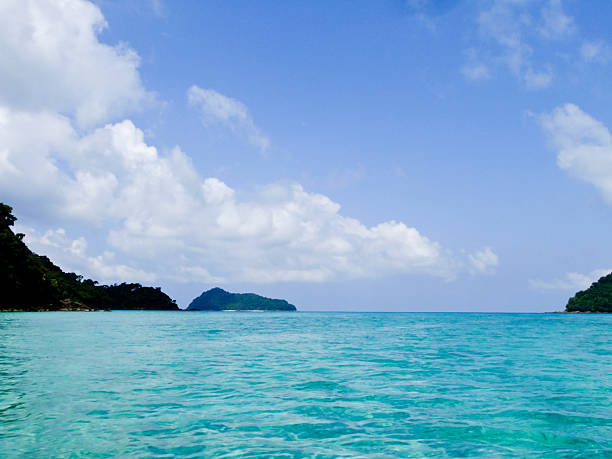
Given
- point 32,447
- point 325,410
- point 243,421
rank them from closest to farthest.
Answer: point 32,447
point 243,421
point 325,410

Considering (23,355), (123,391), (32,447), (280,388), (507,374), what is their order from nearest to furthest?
(32,447)
(123,391)
(280,388)
(507,374)
(23,355)

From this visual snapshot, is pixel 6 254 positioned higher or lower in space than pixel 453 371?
higher

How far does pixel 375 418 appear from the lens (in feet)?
37.3

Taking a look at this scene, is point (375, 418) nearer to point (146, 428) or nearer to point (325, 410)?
point (325, 410)

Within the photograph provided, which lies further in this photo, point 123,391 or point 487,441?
point 123,391

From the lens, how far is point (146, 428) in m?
10.1

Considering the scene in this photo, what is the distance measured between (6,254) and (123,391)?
113 m

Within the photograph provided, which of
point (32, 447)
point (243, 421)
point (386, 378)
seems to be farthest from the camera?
point (386, 378)

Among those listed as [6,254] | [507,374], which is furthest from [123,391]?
[6,254]

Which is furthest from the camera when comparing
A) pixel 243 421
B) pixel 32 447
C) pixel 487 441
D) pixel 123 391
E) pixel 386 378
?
pixel 386 378

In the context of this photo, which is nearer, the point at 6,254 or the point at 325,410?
the point at 325,410


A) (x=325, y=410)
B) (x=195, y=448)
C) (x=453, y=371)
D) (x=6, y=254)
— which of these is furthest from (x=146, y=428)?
(x=6, y=254)

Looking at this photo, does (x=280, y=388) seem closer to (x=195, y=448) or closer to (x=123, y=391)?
(x=123, y=391)

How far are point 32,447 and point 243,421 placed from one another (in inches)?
185
